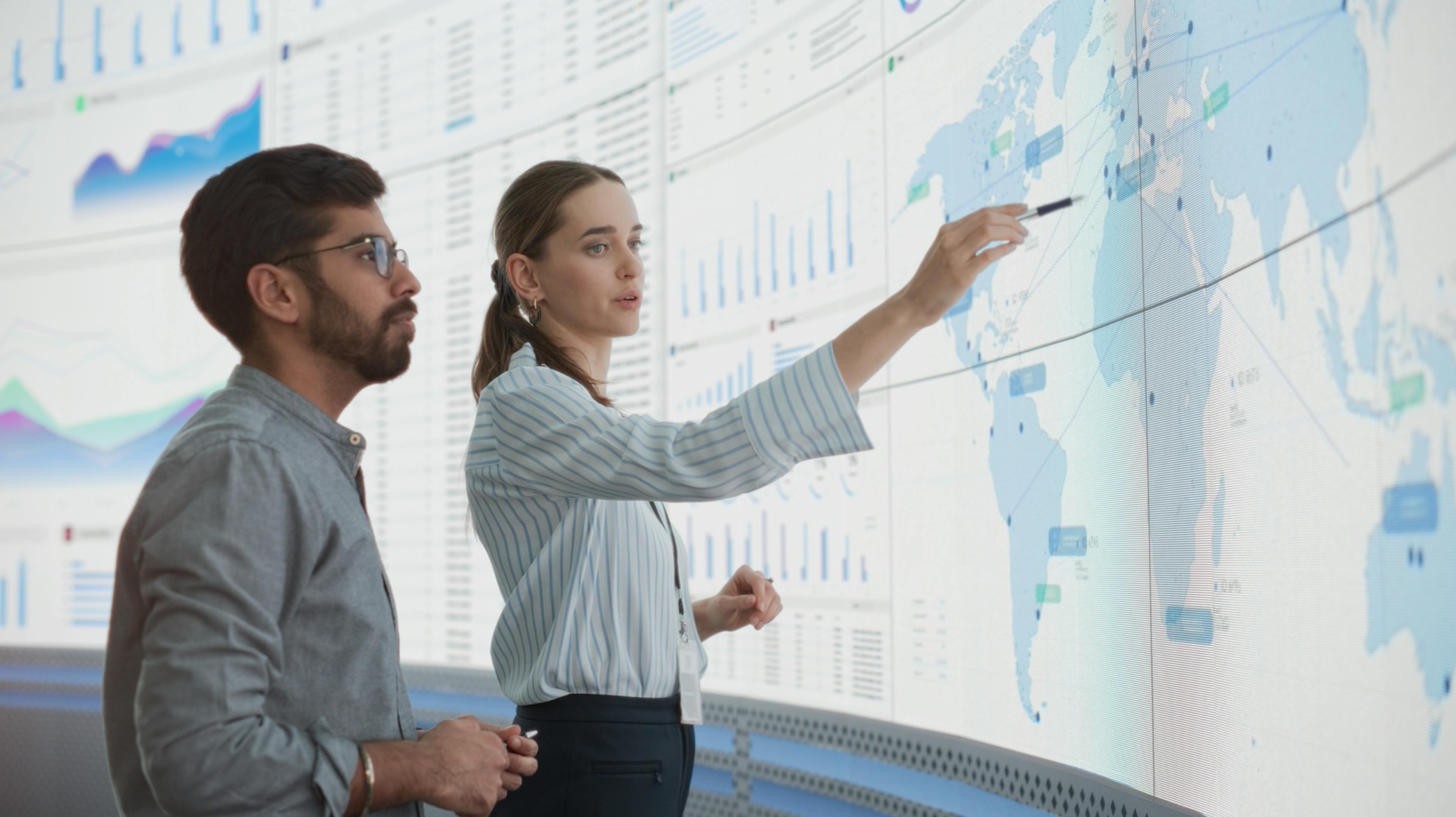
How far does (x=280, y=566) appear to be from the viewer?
37.9 inches

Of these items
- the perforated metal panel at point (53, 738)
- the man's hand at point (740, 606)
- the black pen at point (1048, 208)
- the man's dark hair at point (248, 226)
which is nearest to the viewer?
the black pen at point (1048, 208)

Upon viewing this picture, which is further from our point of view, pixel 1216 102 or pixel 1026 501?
pixel 1026 501

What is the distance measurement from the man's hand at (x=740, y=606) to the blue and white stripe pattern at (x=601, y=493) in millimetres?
115

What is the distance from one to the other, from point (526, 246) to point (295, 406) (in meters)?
0.45

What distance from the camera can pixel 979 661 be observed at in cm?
157

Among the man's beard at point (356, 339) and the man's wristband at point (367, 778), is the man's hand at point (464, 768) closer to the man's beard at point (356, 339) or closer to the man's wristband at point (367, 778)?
the man's wristband at point (367, 778)

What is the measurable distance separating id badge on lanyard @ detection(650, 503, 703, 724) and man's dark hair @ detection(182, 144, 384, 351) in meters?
0.52

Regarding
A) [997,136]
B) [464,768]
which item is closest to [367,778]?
[464,768]

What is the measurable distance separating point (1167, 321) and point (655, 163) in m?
1.49

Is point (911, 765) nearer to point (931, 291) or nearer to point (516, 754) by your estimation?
point (516, 754)

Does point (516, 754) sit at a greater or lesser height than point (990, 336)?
lesser

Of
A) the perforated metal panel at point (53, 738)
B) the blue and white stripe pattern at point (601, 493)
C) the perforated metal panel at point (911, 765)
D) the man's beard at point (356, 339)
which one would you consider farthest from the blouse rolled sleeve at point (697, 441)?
the perforated metal panel at point (53, 738)

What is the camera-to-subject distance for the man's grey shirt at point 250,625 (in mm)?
894

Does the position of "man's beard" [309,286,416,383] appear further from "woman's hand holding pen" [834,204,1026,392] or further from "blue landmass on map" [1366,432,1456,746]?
"blue landmass on map" [1366,432,1456,746]
